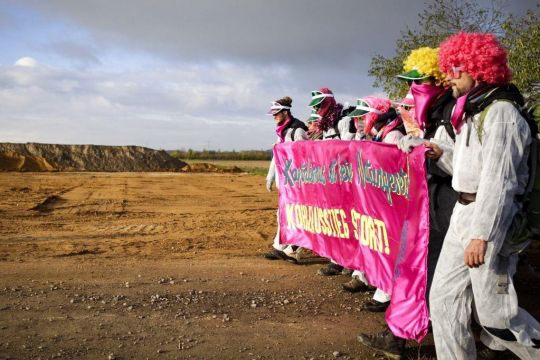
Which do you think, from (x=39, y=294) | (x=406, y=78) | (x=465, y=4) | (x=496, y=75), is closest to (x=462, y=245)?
(x=496, y=75)

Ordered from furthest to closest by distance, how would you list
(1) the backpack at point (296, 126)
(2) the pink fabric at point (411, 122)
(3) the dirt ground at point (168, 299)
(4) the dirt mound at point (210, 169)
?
(4) the dirt mound at point (210, 169)
(1) the backpack at point (296, 126)
(2) the pink fabric at point (411, 122)
(3) the dirt ground at point (168, 299)

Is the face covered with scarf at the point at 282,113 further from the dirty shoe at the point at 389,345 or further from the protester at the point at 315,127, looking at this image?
the dirty shoe at the point at 389,345

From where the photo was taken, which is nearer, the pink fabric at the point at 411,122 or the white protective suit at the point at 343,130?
the pink fabric at the point at 411,122

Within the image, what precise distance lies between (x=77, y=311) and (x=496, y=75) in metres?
4.39

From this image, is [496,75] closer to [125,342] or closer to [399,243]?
[399,243]

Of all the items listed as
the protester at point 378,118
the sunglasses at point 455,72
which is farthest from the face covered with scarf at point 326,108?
the sunglasses at point 455,72

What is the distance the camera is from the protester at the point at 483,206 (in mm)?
3240

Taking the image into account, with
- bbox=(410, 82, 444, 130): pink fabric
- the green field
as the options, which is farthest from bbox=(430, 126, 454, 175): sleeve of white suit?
the green field

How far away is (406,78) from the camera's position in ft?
15.2

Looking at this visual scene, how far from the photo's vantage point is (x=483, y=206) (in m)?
3.26

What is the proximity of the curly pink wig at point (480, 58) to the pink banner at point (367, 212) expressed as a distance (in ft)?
3.09

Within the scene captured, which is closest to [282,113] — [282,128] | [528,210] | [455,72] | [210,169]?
[282,128]

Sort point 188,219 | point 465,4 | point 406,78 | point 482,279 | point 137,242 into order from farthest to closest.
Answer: point 465,4 → point 188,219 → point 137,242 → point 406,78 → point 482,279

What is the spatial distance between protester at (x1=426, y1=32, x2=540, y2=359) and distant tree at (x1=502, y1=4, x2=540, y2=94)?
1032cm
